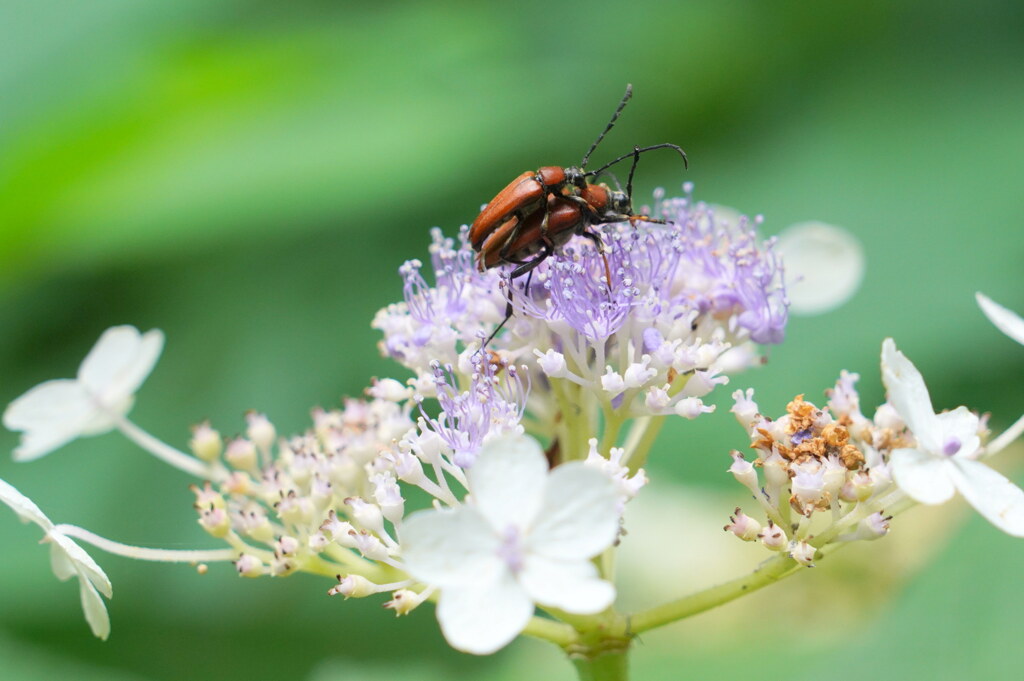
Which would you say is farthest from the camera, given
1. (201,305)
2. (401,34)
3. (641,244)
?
(401,34)

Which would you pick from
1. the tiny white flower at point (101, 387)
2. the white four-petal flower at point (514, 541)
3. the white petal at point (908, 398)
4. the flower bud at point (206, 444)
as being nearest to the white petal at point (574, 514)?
the white four-petal flower at point (514, 541)

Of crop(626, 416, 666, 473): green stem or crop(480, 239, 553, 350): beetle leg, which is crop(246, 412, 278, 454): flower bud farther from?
crop(626, 416, 666, 473): green stem

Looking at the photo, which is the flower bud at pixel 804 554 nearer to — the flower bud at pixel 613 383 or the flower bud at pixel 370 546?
the flower bud at pixel 613 383

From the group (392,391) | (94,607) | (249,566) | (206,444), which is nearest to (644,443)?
(392,391)

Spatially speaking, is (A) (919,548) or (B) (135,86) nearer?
(A) (919,548)

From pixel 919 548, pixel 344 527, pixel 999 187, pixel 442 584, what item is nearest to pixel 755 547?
pixel 919 548

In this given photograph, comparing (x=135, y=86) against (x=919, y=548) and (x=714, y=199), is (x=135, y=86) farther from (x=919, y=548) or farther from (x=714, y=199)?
(x=919, y=548)

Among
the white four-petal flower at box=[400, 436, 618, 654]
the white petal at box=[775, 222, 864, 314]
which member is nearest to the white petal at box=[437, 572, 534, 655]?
the white four-petal flower at box=[400, 436, 618, 654]
